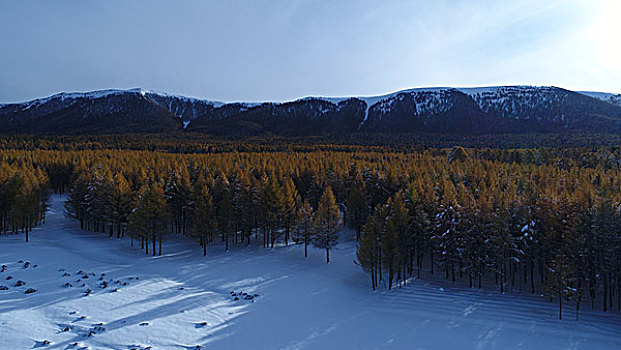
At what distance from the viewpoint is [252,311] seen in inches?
1366

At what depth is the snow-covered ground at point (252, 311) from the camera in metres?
28.7

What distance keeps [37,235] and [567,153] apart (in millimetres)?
142018

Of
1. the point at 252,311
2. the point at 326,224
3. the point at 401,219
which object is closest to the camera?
the point at 252,311

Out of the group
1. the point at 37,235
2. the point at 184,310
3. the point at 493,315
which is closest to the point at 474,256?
the point at 493,315

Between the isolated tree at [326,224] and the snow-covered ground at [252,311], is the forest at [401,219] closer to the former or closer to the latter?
the isolated tree at [326,224]

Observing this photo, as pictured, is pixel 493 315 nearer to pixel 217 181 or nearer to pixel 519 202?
pixel 519 202

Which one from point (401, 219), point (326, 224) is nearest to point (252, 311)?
point (326, 224)

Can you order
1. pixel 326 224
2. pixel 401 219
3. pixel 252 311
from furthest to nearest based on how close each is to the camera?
1. pixel 326 224
2. pixel 401 219
3. pixel 252 311

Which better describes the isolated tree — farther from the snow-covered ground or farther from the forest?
the snow-covered ground

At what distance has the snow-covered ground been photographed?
28.7 meters

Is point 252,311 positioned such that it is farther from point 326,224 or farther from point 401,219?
point 401,219

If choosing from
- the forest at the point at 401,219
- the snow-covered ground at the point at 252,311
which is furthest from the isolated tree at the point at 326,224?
the snow-covered ground at the point at 252,311

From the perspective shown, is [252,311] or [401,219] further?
[401,219]

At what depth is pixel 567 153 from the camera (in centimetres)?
11675
